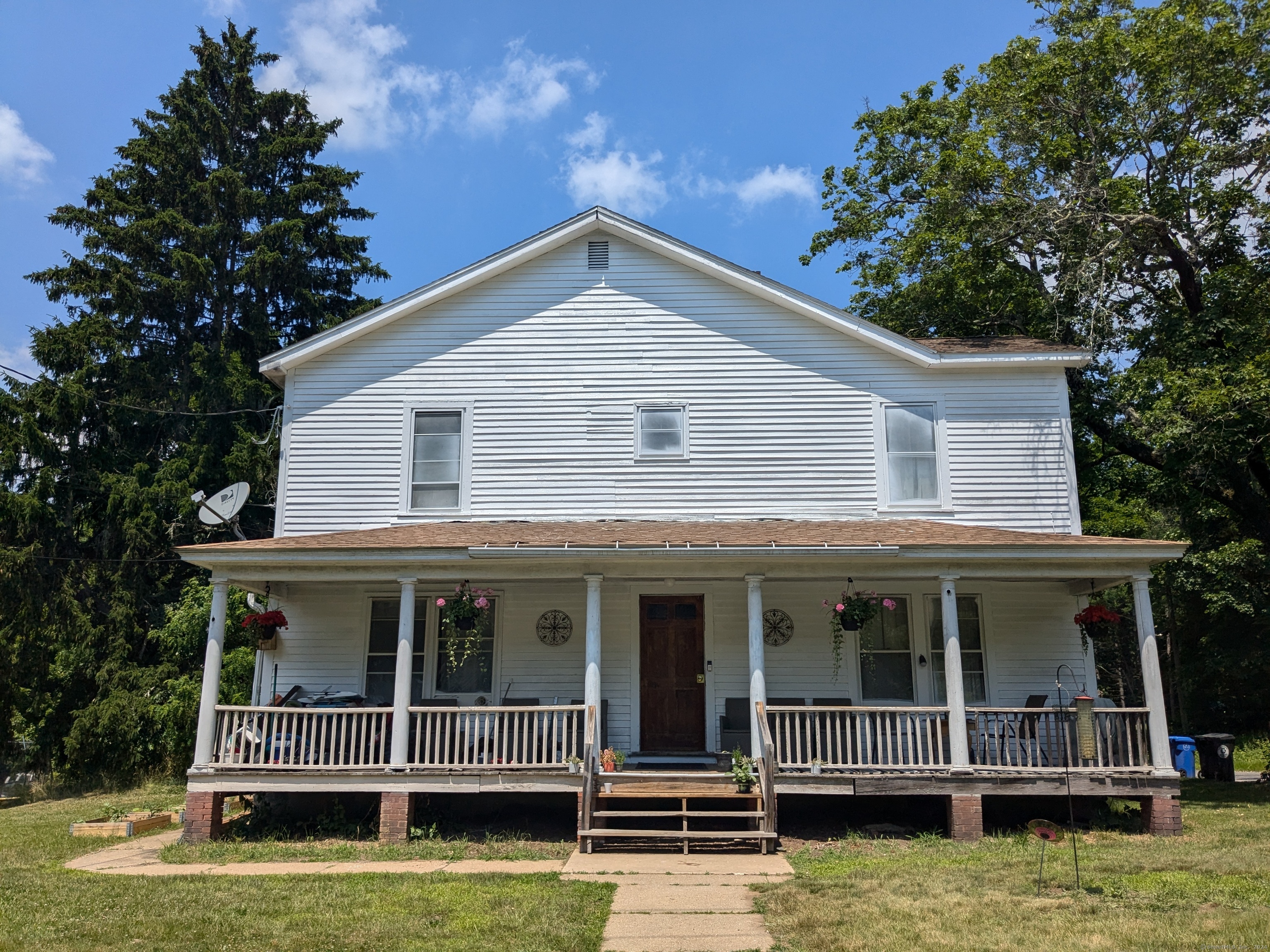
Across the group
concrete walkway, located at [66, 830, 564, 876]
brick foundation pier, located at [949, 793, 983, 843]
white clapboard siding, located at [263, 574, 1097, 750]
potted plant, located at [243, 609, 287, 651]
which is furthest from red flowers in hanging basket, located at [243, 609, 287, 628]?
brick foundation pier, located at [949, 793, 983, 843]

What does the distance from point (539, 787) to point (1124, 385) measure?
1136 cm

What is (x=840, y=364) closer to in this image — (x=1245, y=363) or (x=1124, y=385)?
(x=1124, y=385)

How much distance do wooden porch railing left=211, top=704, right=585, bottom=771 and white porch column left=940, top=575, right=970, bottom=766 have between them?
4585 mm

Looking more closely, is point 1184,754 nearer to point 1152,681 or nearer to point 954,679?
point 1152,681

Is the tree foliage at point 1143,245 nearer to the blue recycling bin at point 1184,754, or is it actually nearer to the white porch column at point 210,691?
the blue recycling bin at point 1184,754

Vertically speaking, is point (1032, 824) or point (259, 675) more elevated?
point (259, 675)

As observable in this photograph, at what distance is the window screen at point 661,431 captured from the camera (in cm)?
1426

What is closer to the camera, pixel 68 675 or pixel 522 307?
pixel 522 307

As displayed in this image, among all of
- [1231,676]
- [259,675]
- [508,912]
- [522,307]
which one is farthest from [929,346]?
[1231,676]

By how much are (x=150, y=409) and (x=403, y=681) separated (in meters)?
15.5

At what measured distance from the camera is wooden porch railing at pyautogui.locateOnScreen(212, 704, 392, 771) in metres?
11.5

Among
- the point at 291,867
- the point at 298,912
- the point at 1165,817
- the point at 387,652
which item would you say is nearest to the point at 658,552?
the point at 387,652

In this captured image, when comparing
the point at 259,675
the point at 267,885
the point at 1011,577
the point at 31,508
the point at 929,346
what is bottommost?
the point at 267,885

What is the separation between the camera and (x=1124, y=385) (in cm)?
1534
